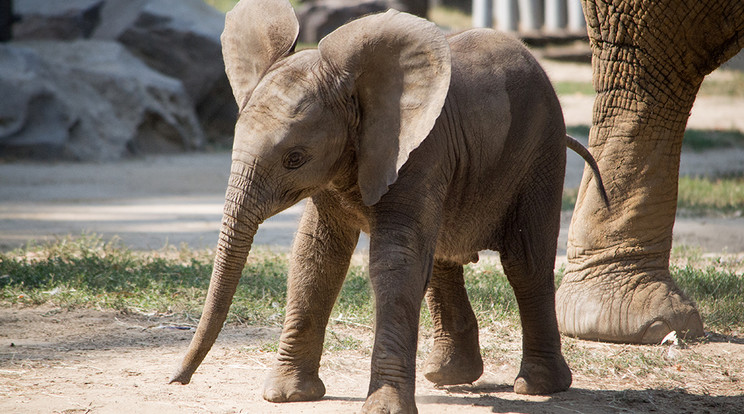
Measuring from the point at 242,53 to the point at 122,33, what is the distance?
12.9m

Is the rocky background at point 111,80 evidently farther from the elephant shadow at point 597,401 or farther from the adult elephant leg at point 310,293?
the elephant shadow at point 597,401

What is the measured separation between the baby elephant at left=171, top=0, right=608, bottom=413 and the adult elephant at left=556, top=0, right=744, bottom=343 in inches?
44.8

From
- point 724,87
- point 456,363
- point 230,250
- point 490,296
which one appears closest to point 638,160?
point 490,296

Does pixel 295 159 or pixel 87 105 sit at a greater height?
pixel 295 159

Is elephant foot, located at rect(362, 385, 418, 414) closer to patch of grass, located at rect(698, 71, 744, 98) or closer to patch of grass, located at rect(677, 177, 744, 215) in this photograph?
patch of grass, located at rect(677, 177, 744, 215)

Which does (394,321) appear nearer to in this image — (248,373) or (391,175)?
(391,175)

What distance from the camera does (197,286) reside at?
6.04 meters

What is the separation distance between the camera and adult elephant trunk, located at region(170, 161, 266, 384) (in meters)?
3.43

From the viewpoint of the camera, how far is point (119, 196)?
413 inches

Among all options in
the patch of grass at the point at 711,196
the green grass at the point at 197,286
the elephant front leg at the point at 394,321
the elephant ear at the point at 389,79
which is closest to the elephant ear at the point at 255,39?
the elephant ear at the point at 389,79

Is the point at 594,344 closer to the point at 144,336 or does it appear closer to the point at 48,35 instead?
the point at 144,336

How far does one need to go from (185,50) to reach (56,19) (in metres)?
2.39

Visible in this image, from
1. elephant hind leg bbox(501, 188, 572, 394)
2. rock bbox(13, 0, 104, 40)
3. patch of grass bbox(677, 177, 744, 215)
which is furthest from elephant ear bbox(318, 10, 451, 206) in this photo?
rock bbox(13, 0, 104, 40)

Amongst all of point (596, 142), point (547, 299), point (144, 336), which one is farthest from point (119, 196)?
point (547, 299)
